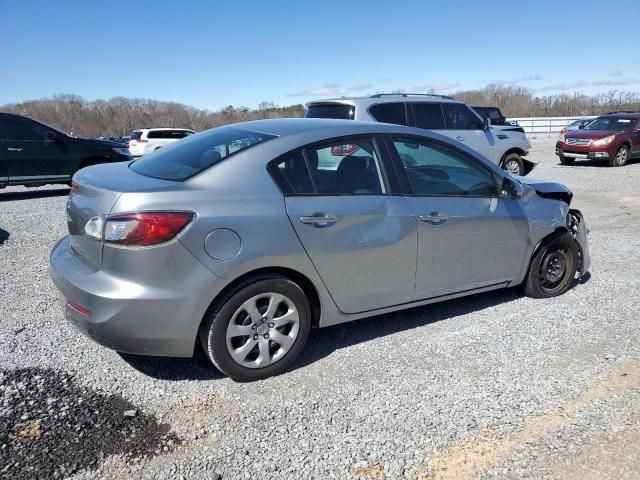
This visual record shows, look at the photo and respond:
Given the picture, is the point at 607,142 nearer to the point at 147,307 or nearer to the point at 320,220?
the point at 320,220

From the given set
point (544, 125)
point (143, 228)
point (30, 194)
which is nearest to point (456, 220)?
point (143, 228)

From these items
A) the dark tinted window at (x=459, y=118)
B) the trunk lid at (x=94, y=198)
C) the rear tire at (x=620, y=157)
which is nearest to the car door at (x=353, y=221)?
the trunk lid at (x=94, y=198)

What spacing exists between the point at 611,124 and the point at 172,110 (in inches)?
2017

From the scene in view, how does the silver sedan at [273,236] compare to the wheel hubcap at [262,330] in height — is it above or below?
above

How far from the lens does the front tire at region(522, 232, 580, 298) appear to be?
464 centimetres

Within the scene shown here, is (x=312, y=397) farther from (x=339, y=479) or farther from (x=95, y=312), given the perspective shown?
(x=95, y=312)

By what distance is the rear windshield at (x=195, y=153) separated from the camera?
132 inches

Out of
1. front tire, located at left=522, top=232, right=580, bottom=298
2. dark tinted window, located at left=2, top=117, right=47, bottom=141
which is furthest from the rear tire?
dark tinted window, located at left=2, top=117, right=47, bottom=141

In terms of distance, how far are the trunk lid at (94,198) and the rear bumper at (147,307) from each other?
15 centimetres

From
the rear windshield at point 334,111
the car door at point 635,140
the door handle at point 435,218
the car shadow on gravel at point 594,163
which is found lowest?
the car shadow on gravel at point 594,163

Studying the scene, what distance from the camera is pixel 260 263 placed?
314 cm

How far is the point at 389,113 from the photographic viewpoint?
31.4 feet

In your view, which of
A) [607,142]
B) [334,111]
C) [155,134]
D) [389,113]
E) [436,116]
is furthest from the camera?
[155,134]

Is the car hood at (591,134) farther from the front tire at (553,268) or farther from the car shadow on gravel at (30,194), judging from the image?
the car shadow on gravel at (30,194)
